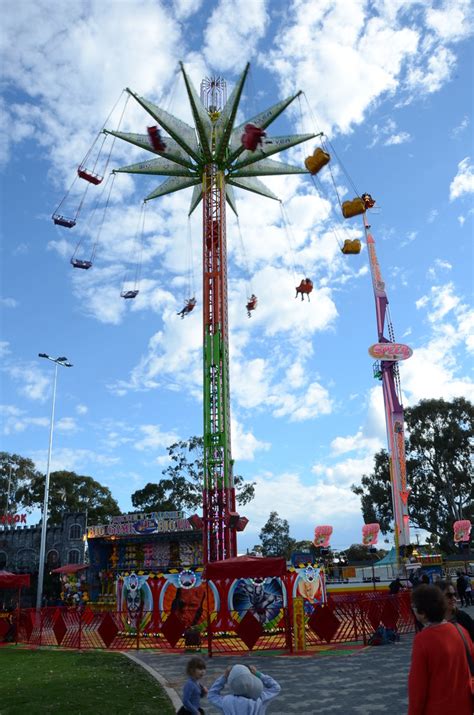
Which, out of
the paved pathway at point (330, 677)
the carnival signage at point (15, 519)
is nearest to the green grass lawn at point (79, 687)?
the paved pathway at point (330, 677)

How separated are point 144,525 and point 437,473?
97.6 ft

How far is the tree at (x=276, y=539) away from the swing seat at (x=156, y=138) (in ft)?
209

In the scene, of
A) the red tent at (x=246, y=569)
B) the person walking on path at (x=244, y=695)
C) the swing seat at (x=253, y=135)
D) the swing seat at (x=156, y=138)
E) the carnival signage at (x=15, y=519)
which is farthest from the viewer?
the carnival signage at (x=15, y=519)

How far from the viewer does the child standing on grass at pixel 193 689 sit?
228 inches

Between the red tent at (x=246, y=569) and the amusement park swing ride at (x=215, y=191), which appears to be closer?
the red tent at (x=246, y=569)

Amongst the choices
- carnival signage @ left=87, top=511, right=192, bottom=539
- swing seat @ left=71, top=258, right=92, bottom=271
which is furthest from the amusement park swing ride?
carnival signage @ left=87, top=511, right=192, bottom=539

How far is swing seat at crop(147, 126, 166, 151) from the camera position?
2645 centimetres

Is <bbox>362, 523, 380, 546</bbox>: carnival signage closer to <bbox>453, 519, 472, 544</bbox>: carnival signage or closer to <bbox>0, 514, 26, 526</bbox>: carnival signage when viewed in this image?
<bbox>453, 519, 472, 544</bbox>: carnival signage

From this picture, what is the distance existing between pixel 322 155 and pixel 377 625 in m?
16.9

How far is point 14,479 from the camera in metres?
65.6

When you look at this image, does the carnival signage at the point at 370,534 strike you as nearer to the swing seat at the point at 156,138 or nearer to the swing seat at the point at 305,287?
the swing seat at the point at 305,287

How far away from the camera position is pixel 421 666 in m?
3.42

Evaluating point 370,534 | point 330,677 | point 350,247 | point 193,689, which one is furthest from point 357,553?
point 193,689

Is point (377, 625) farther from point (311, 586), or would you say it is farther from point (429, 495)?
point (429, 495)
